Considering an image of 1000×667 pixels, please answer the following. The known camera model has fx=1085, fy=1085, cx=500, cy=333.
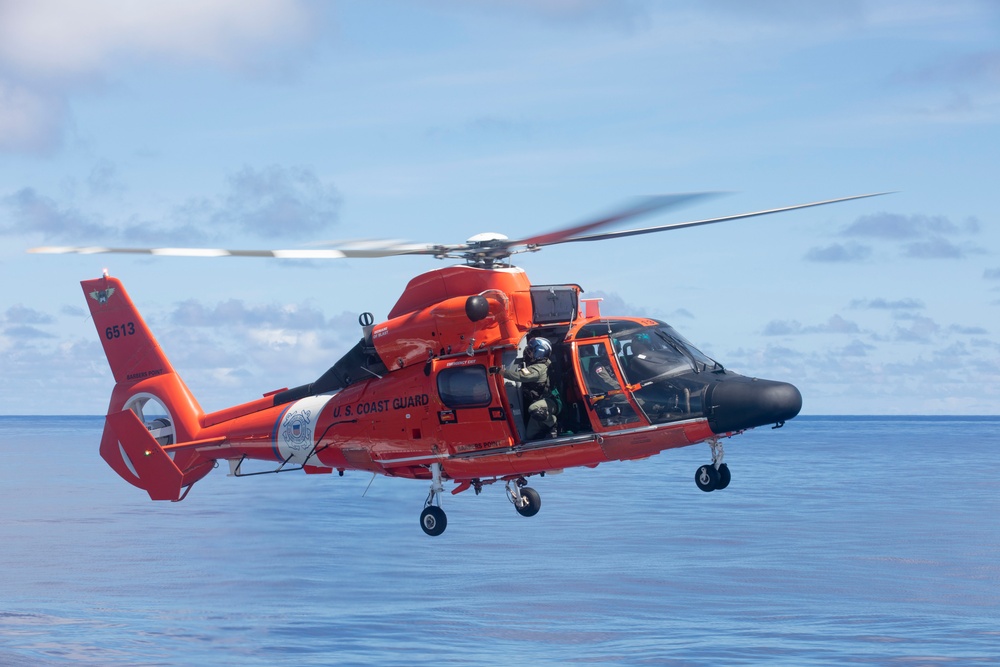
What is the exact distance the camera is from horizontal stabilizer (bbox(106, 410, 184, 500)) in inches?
782

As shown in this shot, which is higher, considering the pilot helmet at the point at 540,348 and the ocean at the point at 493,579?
the pilot helmet at the point at 540,348

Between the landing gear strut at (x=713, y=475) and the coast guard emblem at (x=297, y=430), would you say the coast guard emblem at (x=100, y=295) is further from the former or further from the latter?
the landing gear strut at (x=713, y=475)

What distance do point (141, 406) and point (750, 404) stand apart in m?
12.8

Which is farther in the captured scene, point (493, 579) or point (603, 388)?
point (493, 579)

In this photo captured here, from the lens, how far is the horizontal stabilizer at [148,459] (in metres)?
19.9

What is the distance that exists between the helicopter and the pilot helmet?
16mm

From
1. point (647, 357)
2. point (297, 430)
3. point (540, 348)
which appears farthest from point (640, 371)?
point (297, 430)

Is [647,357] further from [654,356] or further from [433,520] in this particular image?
[433,520]

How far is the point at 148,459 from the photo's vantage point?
20000 millimetres

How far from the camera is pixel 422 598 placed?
129 ft

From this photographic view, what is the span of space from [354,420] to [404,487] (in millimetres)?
33409

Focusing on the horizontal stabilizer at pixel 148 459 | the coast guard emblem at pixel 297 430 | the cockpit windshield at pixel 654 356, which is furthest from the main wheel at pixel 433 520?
the horizontal stabilizer at pixel 148 459

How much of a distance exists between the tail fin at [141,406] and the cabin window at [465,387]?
242 inches

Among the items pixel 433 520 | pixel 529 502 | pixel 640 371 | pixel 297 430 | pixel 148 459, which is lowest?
pixel 433 520
